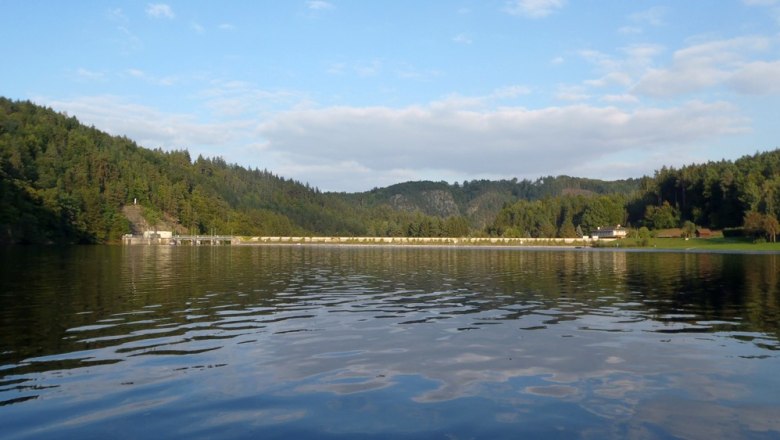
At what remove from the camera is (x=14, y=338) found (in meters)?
20.7

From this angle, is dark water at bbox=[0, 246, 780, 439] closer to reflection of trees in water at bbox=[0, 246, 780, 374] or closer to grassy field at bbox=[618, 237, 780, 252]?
reflection of trees in water at bbox=[0, 246, 780, 374]

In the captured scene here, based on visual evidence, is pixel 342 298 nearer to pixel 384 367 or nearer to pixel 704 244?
pixel 384 367

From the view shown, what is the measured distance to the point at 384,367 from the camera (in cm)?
1745

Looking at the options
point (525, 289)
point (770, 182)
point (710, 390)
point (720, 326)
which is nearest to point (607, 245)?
point (770, 182)

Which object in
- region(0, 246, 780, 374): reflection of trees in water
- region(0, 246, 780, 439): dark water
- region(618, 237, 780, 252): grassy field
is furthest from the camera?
region(618, 237, 780, 252): grassy field

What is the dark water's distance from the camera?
40.5ft

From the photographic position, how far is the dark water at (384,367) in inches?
486

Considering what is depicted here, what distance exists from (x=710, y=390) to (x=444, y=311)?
16.0 m

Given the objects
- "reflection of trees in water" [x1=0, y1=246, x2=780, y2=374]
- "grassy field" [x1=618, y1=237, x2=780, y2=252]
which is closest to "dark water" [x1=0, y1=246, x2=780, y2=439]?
"reflection of trees in water" [x1=0, y1=246, x2=780, y2=374]

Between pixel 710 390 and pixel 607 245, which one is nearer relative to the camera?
pixel 710 390

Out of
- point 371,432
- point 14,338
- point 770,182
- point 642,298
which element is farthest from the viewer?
point 770,182

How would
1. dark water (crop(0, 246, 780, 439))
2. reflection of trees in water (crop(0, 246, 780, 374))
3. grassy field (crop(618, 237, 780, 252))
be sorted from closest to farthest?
dark water (crop(0, 246, 780, 439)), reflection of trees in water (crop(0, 246, 780, 374)), grassy field (crop(618, 237, 780, 252))

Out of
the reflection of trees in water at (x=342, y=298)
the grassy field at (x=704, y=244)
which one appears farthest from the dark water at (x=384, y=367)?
the grassy field at (x=704, y=244)

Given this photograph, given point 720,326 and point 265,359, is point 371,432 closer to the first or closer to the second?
point 265,359
